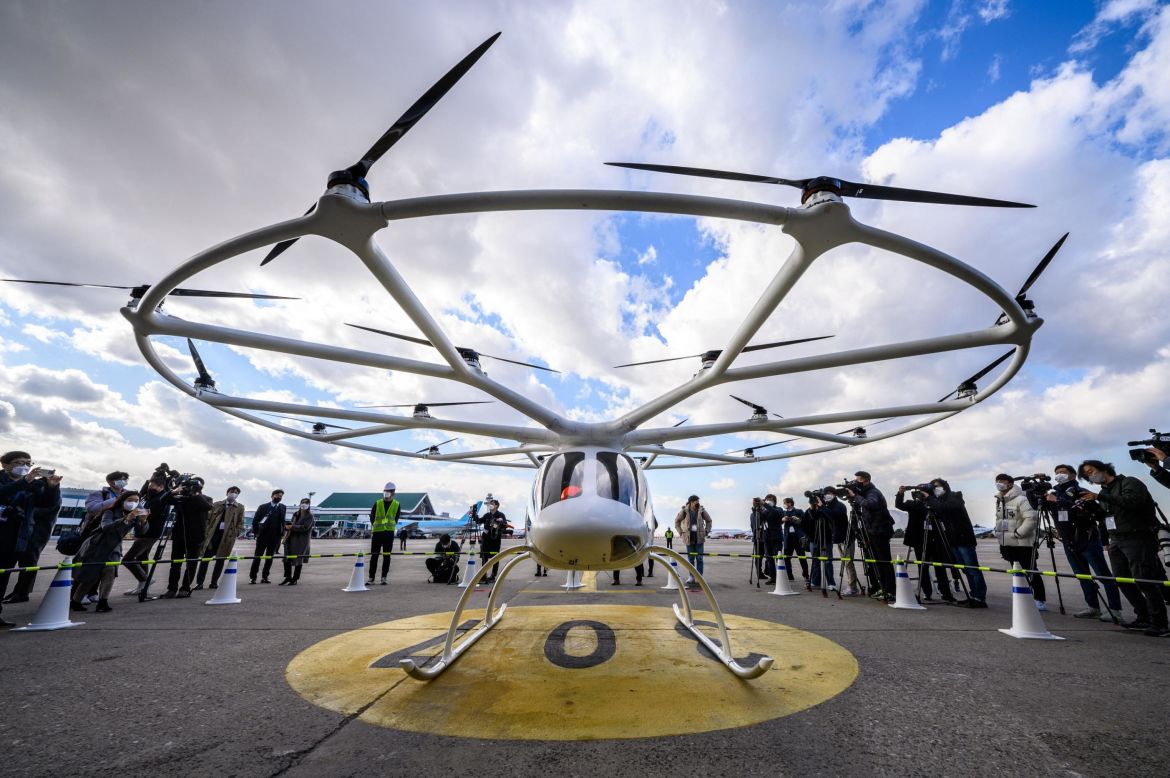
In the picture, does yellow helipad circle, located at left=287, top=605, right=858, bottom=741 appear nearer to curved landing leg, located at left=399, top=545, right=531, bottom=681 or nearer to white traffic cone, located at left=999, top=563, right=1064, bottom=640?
curved landing leg, located at left=399, top=545, right=531, bottom=681

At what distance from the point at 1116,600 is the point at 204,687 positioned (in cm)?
1323

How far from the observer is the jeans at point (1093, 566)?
8165 millimetres

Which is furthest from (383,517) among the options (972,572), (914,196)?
(972,572)

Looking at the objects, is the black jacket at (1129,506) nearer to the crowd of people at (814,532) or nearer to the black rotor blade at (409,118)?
the crowd of people at (814,532)

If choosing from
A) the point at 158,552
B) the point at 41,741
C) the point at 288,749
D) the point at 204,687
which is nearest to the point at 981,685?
the point at 288,749

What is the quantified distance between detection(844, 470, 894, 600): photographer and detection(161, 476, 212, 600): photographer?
14641 mm

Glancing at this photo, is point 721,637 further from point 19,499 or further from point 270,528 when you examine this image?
point 270,528

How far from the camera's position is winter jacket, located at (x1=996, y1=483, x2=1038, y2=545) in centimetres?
937

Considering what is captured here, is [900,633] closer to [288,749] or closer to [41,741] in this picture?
[288,749]

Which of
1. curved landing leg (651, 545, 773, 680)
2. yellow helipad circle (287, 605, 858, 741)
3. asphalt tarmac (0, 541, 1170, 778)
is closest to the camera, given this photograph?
asphalt tarmac (0, 541, 1170, 778)

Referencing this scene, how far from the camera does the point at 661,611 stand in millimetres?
8727

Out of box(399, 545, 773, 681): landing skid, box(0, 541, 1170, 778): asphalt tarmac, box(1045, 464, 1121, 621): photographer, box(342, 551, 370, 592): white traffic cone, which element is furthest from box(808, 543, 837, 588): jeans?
box(342, 551, 370, 592): white traffic cone

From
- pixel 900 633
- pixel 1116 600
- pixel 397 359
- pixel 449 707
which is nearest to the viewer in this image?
pixel 449 707

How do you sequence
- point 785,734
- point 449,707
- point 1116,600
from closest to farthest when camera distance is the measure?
point 785,734, point 449,707, point 1116,600
